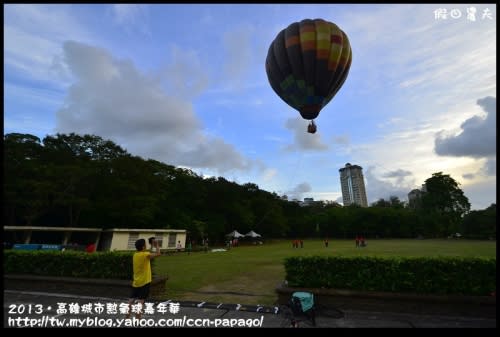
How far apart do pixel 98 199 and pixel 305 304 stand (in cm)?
3083

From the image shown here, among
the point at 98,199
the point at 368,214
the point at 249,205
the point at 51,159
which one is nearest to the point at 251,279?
the point at 98,199

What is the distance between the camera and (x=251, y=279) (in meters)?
11.1

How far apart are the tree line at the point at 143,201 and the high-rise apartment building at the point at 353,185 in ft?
373

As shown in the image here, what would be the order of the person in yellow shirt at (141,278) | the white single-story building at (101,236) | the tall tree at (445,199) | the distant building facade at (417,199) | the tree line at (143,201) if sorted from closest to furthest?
the person in yellow shirt at (141,278) < the white single-story building at (101,236) < the tree line at (143,201) < the tall tree at (445,199) < the distant building facade at (417,199)

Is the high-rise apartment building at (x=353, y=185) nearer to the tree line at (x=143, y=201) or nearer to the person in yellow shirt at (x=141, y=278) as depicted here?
the tree line at (x=143, y=201)

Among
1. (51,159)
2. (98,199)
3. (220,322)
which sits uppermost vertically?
(51,159)

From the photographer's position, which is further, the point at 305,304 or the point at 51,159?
the point at 51,159

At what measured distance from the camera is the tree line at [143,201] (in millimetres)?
27594

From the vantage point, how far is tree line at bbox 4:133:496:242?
2759 cm

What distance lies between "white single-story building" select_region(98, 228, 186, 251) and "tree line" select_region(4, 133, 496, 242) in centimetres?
336

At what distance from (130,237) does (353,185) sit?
171 metres

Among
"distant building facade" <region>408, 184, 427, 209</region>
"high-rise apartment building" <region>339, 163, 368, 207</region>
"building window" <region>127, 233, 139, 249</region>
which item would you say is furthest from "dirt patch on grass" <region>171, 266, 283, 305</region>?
"high-rise apartment building" <region>339, 163, 368, 207</region>

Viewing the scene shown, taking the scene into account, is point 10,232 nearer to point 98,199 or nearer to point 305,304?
point 98,199

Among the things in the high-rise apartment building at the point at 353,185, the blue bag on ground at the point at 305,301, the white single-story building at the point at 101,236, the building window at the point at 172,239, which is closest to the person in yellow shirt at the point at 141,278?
the blue bag on ground at the point at 305,301
